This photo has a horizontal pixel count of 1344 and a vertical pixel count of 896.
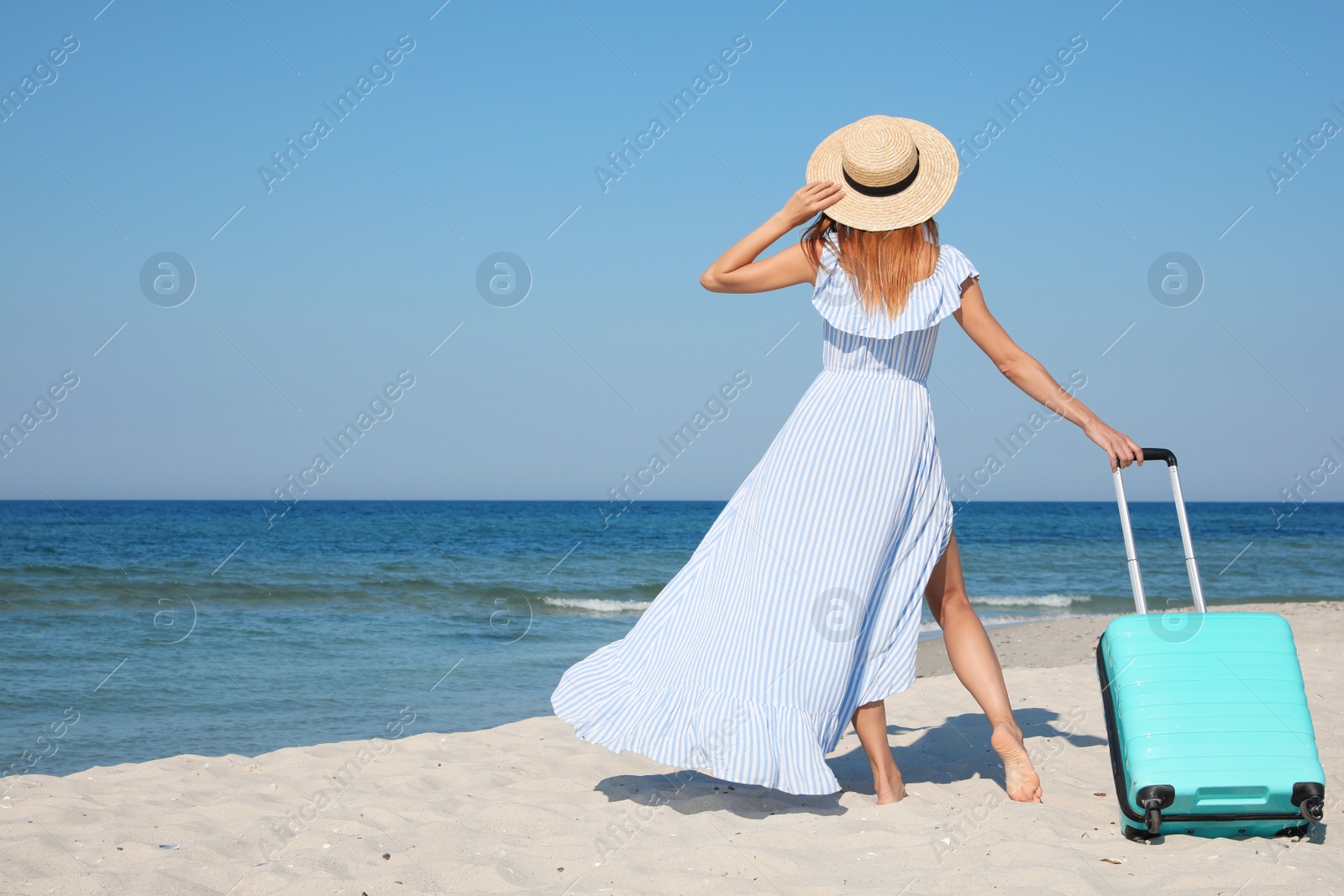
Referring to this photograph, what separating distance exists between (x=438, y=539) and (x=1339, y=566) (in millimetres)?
25002

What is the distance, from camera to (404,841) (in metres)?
3.15

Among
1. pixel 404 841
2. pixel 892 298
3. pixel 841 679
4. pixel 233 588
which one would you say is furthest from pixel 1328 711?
pixel 233 588

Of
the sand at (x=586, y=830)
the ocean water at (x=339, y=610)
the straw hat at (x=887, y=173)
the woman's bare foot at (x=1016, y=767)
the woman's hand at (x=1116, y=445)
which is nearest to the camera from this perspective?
the sand at (x=586, y=830)

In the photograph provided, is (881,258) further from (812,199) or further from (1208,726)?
(1208,726)

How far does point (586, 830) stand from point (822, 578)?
1.13 metres

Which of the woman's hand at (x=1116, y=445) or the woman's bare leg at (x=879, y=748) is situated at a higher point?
the woman's hand at (x=1116, y=445)

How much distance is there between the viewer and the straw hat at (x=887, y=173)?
2957 mm

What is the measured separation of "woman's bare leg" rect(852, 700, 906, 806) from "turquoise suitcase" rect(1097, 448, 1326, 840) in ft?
2.36

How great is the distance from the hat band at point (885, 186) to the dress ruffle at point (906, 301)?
211mm

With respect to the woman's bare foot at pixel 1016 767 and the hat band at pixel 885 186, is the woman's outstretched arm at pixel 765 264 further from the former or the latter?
the woman's bare foot at pixel 1016 767

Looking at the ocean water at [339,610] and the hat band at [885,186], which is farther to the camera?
the ocean water at [339,610]

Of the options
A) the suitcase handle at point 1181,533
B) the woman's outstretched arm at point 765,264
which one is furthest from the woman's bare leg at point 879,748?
the woman's outstretched arm at point 765,264

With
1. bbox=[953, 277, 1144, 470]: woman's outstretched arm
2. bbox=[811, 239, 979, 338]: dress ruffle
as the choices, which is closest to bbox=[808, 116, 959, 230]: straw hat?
bbox=[811, 239, 979, 338]: dress ruffle

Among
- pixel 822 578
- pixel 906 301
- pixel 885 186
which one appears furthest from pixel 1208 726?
pixel 885 186
